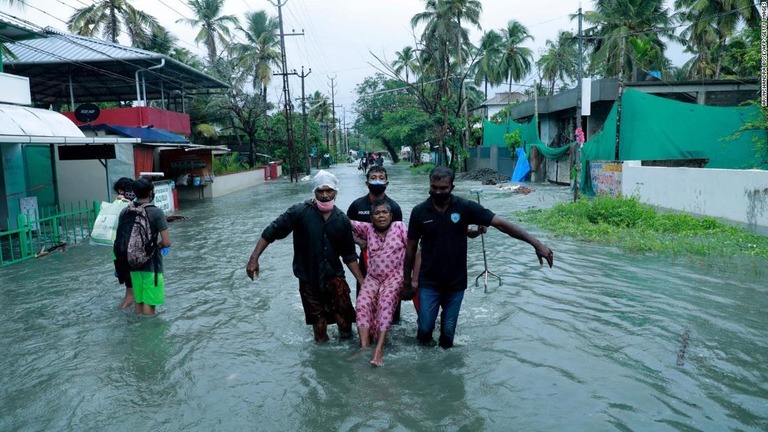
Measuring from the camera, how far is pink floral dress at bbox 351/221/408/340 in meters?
5.37

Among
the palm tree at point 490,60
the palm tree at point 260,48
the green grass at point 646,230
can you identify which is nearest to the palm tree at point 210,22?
the palm tree at point 260,48

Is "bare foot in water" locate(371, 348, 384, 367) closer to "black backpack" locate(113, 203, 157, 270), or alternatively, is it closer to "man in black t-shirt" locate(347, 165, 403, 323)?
"man in black t-shirt" locate(347, 165, 403, 323)

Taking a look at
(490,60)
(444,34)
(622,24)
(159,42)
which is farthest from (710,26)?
(159,42)

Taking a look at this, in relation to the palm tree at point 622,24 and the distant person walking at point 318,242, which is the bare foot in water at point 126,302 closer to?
the distant person walking at point 318,242

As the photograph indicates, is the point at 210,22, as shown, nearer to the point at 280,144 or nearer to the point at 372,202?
the point at 280,144

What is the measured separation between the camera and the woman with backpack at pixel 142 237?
634 cm

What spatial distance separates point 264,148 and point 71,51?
22.7 meters

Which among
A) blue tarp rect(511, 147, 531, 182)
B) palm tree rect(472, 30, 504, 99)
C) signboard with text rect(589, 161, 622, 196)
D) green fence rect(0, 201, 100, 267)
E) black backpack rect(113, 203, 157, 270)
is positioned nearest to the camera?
black backpack rect(113, 203, 157, 270)

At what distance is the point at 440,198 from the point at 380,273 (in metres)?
0.92

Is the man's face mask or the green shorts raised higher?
the man's face mask

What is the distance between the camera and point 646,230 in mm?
11727

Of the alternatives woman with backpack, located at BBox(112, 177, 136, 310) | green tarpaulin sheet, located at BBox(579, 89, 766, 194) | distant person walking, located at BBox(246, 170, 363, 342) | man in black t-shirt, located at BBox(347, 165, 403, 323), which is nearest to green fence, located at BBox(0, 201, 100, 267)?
woman with backpack, located at BBox(112, 177, 136, 310)

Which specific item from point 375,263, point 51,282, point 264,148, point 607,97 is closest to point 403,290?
point 375,263

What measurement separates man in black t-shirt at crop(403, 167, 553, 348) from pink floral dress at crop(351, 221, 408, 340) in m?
0.17
